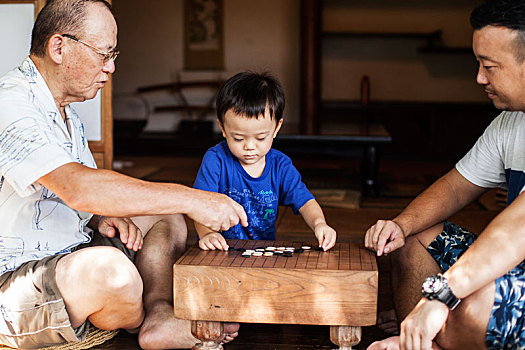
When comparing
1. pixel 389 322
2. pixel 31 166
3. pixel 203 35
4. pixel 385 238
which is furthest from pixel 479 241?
pixel 203 35

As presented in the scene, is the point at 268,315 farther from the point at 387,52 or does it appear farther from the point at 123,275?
the point at 387,52

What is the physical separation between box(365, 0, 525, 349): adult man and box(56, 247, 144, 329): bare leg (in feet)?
2.52

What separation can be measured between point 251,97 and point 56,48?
64 centimetres

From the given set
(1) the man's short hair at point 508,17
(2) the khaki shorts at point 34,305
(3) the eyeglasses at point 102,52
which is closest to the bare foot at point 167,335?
(2) the khaki shorts at point 34,305

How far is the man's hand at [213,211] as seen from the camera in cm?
187

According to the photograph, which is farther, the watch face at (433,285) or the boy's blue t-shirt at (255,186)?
the boy's blue t-shirt at (255,186)

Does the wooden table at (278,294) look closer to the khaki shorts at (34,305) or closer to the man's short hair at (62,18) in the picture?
the khaki shorts at (34,305)

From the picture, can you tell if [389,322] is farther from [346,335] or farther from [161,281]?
[161,281]

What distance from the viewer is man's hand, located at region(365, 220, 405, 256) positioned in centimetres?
206

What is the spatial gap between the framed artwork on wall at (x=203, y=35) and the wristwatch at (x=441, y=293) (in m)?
6.32

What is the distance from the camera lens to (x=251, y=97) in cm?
219

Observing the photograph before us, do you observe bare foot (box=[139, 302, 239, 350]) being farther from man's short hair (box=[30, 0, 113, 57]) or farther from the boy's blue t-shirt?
man's short hair (box=[30, 0, 113, 57])

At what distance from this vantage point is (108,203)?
1.80 m

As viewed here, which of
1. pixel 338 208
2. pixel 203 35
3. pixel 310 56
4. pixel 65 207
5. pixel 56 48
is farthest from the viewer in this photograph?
pixel 203 35
